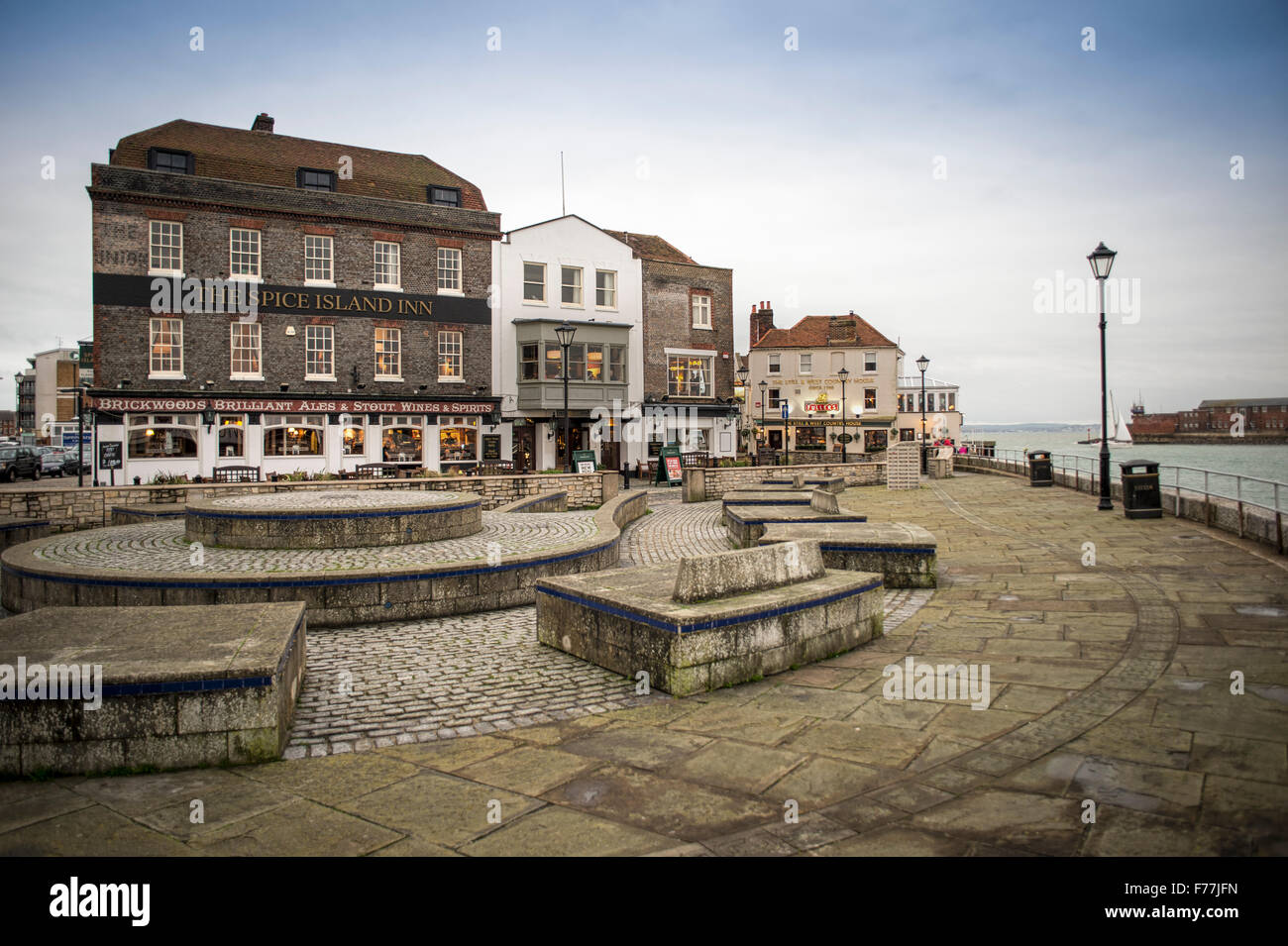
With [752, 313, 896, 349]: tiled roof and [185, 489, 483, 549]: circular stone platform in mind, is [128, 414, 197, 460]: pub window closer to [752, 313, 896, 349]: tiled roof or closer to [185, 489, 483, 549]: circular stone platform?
[185, 489, 483, 549]: circular stone platform

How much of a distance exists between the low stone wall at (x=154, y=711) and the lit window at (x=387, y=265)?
28.2 metres

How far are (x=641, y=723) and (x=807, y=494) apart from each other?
45.0 ft

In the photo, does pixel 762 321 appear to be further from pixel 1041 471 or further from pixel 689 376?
pixel 1041 471

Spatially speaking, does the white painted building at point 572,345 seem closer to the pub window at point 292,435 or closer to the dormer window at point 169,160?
the pub window at point 292,435

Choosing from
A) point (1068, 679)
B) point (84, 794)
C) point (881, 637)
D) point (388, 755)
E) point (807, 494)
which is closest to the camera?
point (84, 794)

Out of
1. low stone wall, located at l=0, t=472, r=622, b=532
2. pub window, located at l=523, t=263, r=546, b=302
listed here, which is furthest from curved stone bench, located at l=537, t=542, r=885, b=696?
pub window, located at l=523, t=263, r=546, b=302

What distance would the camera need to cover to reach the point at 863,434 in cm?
5675

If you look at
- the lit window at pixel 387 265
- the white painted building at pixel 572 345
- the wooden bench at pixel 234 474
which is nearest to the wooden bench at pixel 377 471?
the wooden bench at pixel 234 474

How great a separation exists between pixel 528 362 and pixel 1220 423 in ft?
A: 444

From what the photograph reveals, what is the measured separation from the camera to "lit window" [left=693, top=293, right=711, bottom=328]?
128 ft

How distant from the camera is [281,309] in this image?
28781mm

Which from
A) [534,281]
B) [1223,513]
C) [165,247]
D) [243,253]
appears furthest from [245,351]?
[1223,513]
